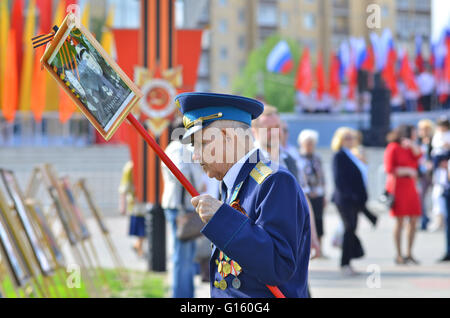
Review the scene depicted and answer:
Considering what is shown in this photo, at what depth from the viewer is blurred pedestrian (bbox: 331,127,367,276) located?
873cm

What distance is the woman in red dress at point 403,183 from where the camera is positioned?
930 centimetres

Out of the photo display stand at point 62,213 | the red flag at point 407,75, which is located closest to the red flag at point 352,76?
the red flag at point 407,75

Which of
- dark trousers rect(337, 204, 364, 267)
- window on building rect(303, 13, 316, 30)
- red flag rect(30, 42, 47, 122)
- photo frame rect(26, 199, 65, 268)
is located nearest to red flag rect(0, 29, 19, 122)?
red flag rect(30, 42, 47, 122)

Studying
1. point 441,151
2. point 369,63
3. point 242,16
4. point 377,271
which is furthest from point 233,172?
point 242,16

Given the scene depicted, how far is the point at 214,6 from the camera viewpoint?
66938 millimetres

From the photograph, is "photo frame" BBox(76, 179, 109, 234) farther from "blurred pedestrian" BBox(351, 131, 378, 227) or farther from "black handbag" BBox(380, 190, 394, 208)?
"black handbag" BBox(380, 190, 394, 208)

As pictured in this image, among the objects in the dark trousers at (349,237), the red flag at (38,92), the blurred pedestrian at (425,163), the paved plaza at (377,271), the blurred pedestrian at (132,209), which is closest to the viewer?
the paved plaza at (377,271)

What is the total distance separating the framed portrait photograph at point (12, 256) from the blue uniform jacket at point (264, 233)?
2.28 meters

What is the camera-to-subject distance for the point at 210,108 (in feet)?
8.66

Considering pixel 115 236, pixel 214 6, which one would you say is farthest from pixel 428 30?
pixel 115 236

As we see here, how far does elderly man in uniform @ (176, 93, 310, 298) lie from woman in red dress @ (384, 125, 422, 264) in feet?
22.7

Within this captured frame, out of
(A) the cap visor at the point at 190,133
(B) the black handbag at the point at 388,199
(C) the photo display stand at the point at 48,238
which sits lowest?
(B) the black handbag at the point at 388,199

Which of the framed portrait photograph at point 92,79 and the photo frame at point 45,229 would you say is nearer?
the framed portrait photograph at point 92,79

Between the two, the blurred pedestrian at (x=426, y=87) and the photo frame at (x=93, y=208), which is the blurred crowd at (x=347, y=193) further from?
the blurred pedestrian at (x=426, y=87)
